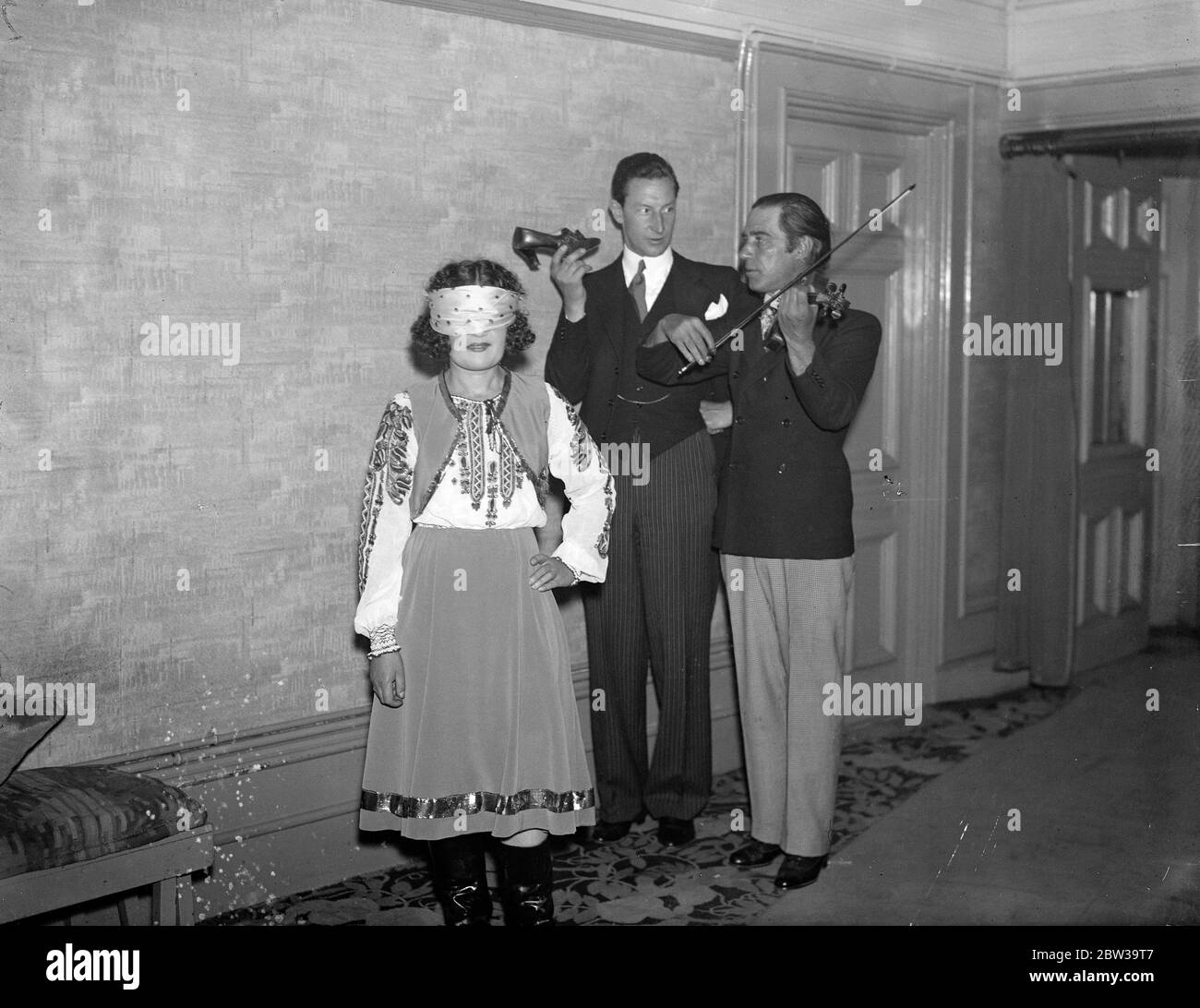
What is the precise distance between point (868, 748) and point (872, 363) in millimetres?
1518

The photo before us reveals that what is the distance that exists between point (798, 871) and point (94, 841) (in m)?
1.57

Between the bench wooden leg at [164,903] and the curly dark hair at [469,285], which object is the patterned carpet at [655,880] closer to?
the bench wooden leg at [164,903]

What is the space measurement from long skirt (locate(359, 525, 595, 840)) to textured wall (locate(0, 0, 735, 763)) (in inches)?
23.2

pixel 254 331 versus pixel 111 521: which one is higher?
pixel 254 331

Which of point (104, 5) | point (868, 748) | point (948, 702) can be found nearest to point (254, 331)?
point (104, 5)

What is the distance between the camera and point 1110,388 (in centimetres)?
458

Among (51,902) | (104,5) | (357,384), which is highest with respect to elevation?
(104,5)

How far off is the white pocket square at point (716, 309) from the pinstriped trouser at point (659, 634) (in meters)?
0.30

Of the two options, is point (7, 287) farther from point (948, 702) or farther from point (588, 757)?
point (948, 702)

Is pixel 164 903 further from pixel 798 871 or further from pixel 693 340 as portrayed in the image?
pixel 693 340

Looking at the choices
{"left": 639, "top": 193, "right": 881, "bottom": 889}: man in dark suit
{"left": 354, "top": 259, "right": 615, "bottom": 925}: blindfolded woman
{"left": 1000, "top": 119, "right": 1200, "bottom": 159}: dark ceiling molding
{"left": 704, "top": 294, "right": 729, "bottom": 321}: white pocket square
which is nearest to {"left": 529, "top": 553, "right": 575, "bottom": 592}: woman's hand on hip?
{"left": 354, "top": 259, "right": 615, "bottom": 925}: blindfolded woman

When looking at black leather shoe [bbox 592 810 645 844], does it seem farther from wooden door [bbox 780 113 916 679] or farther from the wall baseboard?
wooden door [bbox 780 113 916 679]

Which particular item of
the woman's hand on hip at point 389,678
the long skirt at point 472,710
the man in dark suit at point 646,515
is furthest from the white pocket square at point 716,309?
the woman's hand on hip at point 389,678
